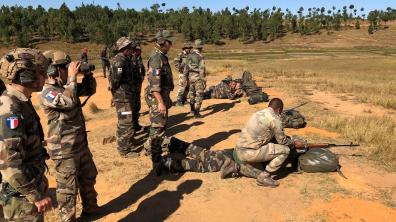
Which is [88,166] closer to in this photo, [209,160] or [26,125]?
[26,125]

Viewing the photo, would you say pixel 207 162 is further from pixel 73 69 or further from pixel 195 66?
pixel 195 66

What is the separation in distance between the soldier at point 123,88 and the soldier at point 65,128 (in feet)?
8.60

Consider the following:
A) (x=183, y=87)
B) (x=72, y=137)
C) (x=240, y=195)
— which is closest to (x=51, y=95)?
(x=72, y=137)

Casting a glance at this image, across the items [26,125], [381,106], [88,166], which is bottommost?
[381,106]

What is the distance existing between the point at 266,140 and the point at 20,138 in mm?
3964

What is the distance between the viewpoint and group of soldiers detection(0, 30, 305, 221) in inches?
131

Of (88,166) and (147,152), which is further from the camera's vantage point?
(147,152)

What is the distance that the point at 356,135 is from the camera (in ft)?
28.8

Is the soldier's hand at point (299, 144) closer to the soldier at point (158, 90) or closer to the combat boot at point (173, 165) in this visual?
the combat boot at point (173, 165)

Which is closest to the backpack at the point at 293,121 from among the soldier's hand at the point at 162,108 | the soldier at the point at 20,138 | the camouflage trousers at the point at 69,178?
the soldier's hand at the point at 162,108

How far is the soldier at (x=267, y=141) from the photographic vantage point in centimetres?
621

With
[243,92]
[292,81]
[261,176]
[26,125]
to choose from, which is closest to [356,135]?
[261,176]

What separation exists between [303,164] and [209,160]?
159 centimetres

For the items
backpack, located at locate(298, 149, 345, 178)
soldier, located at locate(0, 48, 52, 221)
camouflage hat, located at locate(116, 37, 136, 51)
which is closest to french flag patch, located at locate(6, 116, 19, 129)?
soldier, located at locate(0, 48, 52, 221)
